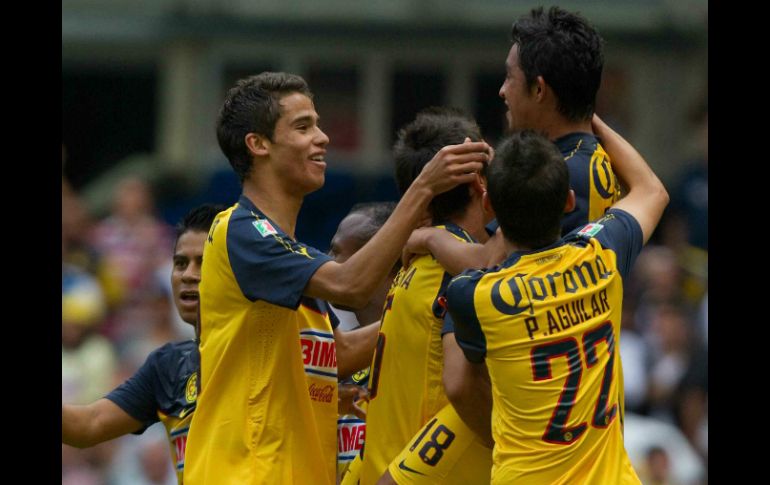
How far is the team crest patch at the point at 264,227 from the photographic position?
515cm

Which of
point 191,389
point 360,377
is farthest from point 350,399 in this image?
point 191,389

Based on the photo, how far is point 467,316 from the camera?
15.0ft

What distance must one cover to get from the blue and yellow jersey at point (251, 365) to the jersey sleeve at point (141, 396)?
94cm

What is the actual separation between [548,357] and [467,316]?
0.28 meters

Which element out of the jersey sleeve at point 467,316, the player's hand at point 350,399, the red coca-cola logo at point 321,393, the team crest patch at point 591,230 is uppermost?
the team crest patch at point 591,230

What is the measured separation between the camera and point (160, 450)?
11148mm

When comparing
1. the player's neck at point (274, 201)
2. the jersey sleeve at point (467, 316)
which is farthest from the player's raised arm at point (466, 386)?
the player's neck at point (274, 201)

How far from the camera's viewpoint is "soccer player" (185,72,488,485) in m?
4.96

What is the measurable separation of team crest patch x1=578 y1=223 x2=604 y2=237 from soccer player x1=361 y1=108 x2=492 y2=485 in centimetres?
50

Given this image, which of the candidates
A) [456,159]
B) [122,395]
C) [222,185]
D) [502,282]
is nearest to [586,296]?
[502,282]

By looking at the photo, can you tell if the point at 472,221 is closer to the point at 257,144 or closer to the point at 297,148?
the point at 297,148

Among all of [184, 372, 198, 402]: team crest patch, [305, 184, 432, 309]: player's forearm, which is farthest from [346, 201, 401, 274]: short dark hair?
[305, 184, 432, 309]: player's forearm

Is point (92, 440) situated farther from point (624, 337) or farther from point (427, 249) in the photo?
point (624, 337)

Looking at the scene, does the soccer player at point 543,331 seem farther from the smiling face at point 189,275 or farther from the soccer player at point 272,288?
the smiling face at point 189,275
